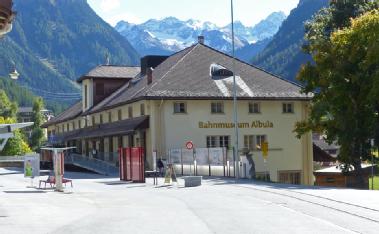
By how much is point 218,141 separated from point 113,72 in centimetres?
1885

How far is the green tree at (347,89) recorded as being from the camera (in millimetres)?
38219

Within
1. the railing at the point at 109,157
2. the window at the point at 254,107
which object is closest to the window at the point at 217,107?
the window at the point at 254,107

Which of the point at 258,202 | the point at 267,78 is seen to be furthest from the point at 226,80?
the point at 258,202

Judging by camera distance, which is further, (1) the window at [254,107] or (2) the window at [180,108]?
(1) the window at [254,107]

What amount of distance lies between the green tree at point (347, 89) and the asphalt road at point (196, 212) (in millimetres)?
14116

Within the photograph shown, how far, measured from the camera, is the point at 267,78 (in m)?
53.7

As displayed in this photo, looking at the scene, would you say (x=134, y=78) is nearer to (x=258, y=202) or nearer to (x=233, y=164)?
(x=233, y=164)

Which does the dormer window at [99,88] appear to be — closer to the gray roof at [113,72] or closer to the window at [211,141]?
the gray roof at [113,72]

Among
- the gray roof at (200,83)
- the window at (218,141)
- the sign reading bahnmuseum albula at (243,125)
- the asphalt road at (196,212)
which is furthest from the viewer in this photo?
the window at (218,141)

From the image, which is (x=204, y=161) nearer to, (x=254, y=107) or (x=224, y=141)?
(x=224, y=141)

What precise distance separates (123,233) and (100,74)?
51326 millimetres

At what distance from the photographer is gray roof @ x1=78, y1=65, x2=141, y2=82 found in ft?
210

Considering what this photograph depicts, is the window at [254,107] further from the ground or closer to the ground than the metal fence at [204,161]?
further from the ground

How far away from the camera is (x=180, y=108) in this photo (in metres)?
49.1
